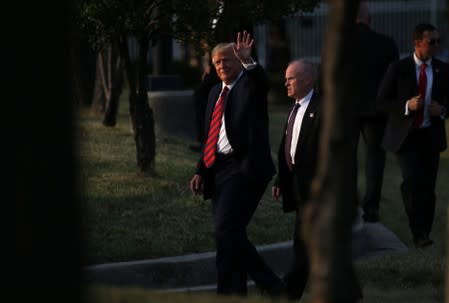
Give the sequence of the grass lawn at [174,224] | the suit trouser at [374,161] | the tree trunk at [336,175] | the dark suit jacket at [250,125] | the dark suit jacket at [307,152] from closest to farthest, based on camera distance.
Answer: the tree trunk at [336,175], the dark suit jacket at [307,152], the dark suit jacket at [250,125], the grass lawn at [174,224], the suit trouser at [374,161]

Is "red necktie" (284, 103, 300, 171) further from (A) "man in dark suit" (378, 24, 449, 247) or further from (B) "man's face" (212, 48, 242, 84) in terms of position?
(A) "man in dark suit" (378, 24, 449, 247)

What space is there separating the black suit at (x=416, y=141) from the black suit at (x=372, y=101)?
120cm

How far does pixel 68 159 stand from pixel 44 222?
21 centimetres

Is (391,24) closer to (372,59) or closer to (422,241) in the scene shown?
(372,59)

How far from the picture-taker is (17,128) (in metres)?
3.34

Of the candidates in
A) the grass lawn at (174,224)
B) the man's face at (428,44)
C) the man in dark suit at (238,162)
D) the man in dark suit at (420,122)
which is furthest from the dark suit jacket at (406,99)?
the man in dark suit at (238,162)

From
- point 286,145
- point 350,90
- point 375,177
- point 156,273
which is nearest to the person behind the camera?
point 350,90

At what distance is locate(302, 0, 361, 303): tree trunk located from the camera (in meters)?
4.09

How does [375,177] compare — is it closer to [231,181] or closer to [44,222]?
[231,181]

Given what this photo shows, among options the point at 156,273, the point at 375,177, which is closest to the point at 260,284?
the point at 156,273

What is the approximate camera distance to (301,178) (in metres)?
7.27

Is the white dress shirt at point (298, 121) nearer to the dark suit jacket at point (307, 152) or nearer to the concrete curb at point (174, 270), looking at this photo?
the dark suit jacket at point (307, 152)

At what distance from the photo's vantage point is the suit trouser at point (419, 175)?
10047mm

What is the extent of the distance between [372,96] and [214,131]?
168 inches
